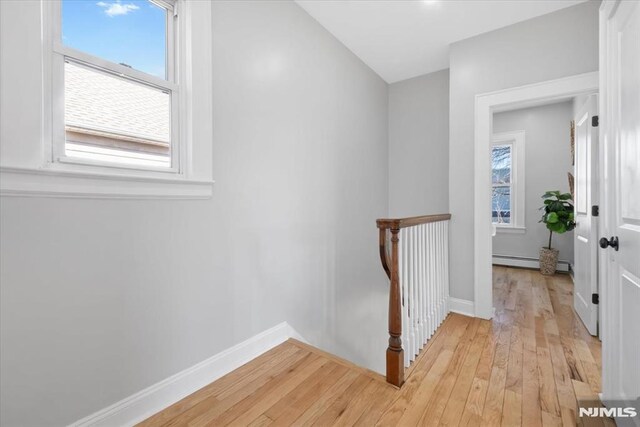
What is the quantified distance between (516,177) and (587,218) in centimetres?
275

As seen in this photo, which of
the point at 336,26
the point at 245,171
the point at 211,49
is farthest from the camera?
the point at 336,26

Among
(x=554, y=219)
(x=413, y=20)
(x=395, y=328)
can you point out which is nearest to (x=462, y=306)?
(x=395, y=328)

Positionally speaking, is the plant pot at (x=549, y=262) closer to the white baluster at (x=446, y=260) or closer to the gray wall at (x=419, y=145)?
the gray wall at (x=419, y=145)

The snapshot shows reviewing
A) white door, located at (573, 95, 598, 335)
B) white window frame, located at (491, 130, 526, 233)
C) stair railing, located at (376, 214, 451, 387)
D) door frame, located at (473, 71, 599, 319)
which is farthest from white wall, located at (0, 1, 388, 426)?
white window frame, located at (491, 130, 526, 233)

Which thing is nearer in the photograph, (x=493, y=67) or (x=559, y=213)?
(x=493, y=67)

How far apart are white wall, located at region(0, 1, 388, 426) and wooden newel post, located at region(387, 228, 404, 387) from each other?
868 millimetres

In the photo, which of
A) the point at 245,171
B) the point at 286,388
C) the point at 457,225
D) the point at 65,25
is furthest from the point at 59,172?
the point at 457,225

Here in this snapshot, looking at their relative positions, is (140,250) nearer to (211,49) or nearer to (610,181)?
(211,49)

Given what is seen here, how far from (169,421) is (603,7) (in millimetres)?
3113

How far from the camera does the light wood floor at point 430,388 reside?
1454 millimetres

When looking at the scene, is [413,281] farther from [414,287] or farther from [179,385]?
[179,385]

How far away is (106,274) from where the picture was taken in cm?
132

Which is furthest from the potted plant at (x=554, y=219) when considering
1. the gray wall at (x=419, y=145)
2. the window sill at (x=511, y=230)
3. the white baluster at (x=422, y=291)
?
the white baluster at (x=422, y=291)

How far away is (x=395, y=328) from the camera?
5.79ft
